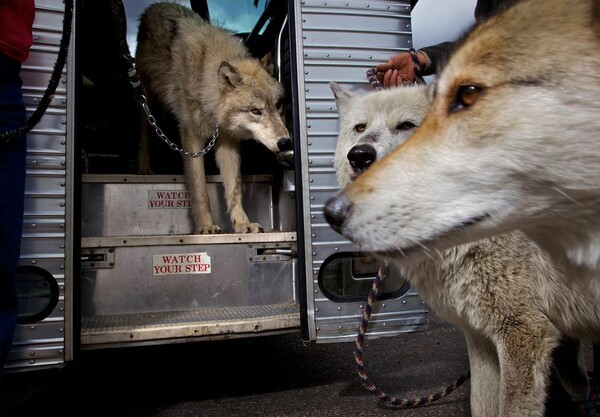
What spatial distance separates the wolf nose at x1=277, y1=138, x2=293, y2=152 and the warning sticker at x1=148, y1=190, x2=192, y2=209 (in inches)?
38.0

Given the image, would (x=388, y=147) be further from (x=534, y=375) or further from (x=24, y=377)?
(x=24, y=377)

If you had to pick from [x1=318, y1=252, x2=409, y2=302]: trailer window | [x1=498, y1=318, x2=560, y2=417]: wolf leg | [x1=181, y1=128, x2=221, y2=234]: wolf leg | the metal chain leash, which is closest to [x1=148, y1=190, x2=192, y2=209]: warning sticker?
[x1=181, y1=128, x2=221, y2=234]: wolf leg

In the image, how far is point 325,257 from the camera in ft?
10.9

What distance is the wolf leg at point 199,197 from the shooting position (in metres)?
4.39

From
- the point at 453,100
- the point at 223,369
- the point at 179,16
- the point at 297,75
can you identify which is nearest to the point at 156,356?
Answer: the point at 223,369

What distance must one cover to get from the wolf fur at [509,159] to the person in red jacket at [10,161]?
1.59 metres

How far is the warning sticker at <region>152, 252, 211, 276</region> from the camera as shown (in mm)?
3521

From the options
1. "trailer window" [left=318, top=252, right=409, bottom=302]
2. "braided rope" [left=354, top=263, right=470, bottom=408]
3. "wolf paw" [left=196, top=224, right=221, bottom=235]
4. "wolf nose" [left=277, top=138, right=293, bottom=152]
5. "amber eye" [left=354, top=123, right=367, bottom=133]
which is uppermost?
"wolf nose" [left=277, top=138, right=293, bottom=152]

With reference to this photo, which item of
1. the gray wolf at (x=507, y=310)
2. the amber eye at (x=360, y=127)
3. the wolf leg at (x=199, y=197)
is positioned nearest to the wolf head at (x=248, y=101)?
the wolf leg at (x=199, y=197)

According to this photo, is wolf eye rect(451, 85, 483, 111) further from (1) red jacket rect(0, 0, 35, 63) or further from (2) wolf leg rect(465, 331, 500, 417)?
(1) red jacket rect(0, 0, 35, 63)

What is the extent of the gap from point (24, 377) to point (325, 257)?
110 inches

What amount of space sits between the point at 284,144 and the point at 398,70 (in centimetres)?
150

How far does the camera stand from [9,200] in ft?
7.22

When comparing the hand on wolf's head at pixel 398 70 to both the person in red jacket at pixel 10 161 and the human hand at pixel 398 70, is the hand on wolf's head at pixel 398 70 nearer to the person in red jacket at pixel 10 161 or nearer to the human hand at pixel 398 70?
the human hand at pixel 398 70
